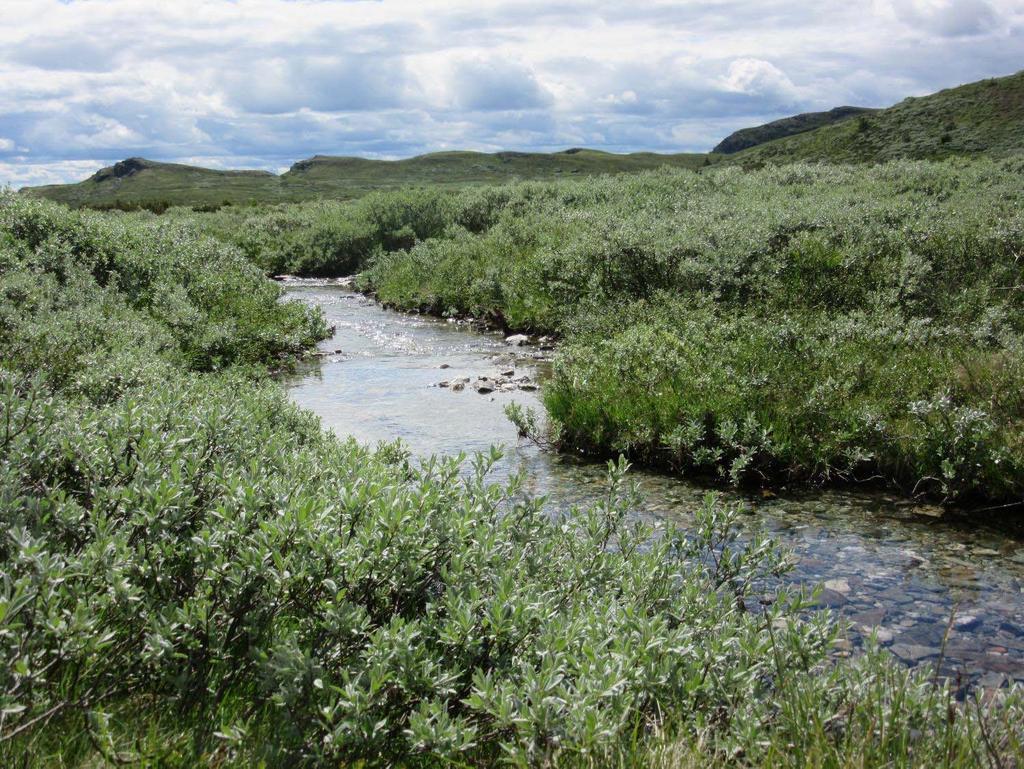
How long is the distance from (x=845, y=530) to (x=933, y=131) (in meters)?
63.2

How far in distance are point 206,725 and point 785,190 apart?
98.7ft

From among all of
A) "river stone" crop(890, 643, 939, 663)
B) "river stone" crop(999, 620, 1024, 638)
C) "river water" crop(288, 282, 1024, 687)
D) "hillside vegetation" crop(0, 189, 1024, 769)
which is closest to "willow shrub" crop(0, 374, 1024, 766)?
"hillside vegetation" crop(0, 189, 1024, 769)

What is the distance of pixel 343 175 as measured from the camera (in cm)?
18762

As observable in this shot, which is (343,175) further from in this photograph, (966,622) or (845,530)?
(966,622)

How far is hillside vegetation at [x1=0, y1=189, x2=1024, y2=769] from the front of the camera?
3.61 meters

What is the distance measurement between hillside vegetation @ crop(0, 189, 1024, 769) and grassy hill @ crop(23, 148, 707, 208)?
148m

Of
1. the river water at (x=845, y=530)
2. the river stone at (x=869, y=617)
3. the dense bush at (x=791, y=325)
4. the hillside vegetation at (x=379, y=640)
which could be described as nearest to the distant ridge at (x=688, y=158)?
the dense bush at (x=791, y=325)

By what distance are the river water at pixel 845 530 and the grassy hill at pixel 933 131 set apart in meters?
49.6

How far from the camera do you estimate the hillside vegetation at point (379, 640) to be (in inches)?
142

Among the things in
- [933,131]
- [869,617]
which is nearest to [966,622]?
[869,617]

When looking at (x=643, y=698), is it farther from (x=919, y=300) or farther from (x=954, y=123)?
(x=954, y=123)

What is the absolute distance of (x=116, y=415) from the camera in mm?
5965

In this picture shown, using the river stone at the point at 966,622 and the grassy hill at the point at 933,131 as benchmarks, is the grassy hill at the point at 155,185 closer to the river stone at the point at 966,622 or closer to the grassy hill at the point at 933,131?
the grassy hill at the point at 933,131

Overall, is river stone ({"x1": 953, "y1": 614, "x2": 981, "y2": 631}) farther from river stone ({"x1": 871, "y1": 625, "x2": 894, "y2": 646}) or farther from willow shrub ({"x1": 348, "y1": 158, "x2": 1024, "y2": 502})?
willow shrub ({"x1": 348, "y1": 158, "x2": 1024, "y2": 502})
